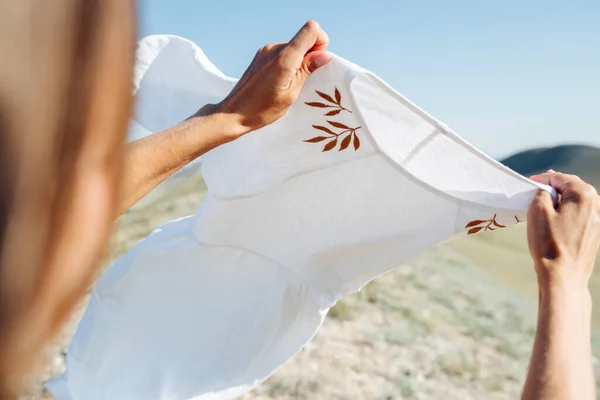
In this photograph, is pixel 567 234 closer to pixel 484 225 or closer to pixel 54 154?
pixel 484 225

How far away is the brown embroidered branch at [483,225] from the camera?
1.38 m

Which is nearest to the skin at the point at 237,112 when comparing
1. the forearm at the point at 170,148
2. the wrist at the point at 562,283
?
the forearm at the point at 170,148

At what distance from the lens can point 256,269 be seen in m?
1.67

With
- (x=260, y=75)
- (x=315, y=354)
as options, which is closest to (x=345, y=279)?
(x=260, y=75)

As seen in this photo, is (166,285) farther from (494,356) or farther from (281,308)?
(494,356)

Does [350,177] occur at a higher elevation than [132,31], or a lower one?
lower

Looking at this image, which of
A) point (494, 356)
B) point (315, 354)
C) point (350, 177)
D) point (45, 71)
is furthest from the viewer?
point (494, 356)

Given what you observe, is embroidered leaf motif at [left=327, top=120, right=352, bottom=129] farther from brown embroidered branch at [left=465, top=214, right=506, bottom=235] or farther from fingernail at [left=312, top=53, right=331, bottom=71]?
brown embroidered branch at [left=465, top=214, right=506, bottom=235]

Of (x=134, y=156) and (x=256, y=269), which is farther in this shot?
(x=256, y=269)

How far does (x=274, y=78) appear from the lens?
128 cm

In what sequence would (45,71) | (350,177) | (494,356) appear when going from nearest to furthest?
(45,71)
(350,177)
(494,356)

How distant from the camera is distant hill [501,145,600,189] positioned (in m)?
7.95

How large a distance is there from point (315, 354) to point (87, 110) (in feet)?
8.97

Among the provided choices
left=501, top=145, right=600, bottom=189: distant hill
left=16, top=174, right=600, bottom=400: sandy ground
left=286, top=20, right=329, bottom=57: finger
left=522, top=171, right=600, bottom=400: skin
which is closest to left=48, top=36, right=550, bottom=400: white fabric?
left=286, top=20, right=329, bottom=57: finger
